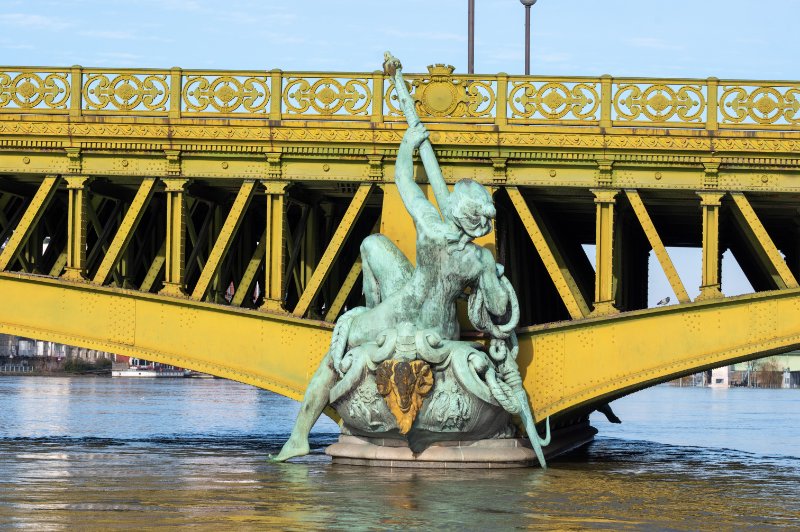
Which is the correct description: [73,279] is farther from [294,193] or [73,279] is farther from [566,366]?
[566,366]

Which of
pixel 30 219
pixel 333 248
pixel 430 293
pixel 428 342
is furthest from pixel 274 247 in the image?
pixel 428 342

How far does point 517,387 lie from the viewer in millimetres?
27250

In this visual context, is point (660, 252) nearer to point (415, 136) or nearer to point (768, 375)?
point (415, 136)

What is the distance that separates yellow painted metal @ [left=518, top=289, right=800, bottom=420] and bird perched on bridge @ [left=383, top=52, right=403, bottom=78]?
4746 millimetres

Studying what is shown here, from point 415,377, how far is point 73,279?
287 inches

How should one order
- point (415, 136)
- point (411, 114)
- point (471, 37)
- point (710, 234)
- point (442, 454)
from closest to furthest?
point (442, 454) < point (415, 136) < point (411, 114) < point (710, 234) < point (471, 37)

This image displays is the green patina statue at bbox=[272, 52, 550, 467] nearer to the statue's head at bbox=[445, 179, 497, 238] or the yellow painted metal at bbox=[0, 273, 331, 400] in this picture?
the statue's head at bbox=[445, 179, 497, 238]

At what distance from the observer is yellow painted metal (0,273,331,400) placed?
96.4ft

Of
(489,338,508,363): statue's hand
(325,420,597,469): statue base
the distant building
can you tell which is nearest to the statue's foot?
(325,420,597,469): statue base

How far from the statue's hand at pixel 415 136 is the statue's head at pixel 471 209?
1928 millimetres

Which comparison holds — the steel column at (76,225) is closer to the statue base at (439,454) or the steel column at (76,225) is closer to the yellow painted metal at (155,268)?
the yellow painted metal at (155,268)

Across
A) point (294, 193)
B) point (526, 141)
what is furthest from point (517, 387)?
point (294, 193)

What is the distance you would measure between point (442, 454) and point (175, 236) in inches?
247

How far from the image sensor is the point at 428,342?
86.7 feet
